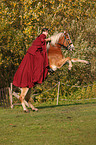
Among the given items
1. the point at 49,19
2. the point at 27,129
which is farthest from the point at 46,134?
the point at 49,19

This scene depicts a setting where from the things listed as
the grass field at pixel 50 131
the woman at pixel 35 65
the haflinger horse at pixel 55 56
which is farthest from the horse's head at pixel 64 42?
the grass field at pixel 50 131

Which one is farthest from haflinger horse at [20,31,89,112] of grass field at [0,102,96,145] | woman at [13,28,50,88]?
grass field at [0,102,96,145]

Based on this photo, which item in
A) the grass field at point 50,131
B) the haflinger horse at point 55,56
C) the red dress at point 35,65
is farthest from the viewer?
the haflinger horse at point 55,56

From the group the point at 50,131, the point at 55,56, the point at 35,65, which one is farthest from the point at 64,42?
the point at 50,131

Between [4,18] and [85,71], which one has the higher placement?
[4,18]

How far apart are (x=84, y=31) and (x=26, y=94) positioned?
11.9 m

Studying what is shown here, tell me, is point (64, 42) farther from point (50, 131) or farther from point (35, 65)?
point (50, 131)

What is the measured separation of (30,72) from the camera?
12.0 metres

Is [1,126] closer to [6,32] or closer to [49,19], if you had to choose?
[6,32]

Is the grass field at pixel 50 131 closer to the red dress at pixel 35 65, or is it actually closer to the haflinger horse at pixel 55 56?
the red dress at pixel 35 65

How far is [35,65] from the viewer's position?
12.0m

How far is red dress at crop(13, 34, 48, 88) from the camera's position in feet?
39.0

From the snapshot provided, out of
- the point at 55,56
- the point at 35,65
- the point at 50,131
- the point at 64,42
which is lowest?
the point at 50,131

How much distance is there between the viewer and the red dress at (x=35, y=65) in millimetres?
11883
